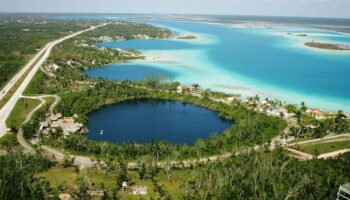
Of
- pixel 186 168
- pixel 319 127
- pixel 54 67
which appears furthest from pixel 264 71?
pixel 186 168

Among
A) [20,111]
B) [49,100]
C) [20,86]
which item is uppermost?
[20,86]

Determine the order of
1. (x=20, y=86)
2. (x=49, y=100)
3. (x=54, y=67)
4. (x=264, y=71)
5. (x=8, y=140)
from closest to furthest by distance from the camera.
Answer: (x=8, y=140) < (x=49, y=100) < (x=20, y=86) < (x=54, y=67) < (x=264, y=71)

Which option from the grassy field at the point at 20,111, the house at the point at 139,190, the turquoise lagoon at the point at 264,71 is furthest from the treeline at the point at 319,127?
the grassy field at the point at 20,111

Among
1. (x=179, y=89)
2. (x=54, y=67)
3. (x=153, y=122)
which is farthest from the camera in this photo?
(x=54, y=67)

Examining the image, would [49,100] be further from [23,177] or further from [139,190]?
[139,190]

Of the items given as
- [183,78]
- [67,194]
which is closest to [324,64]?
[183,78]
